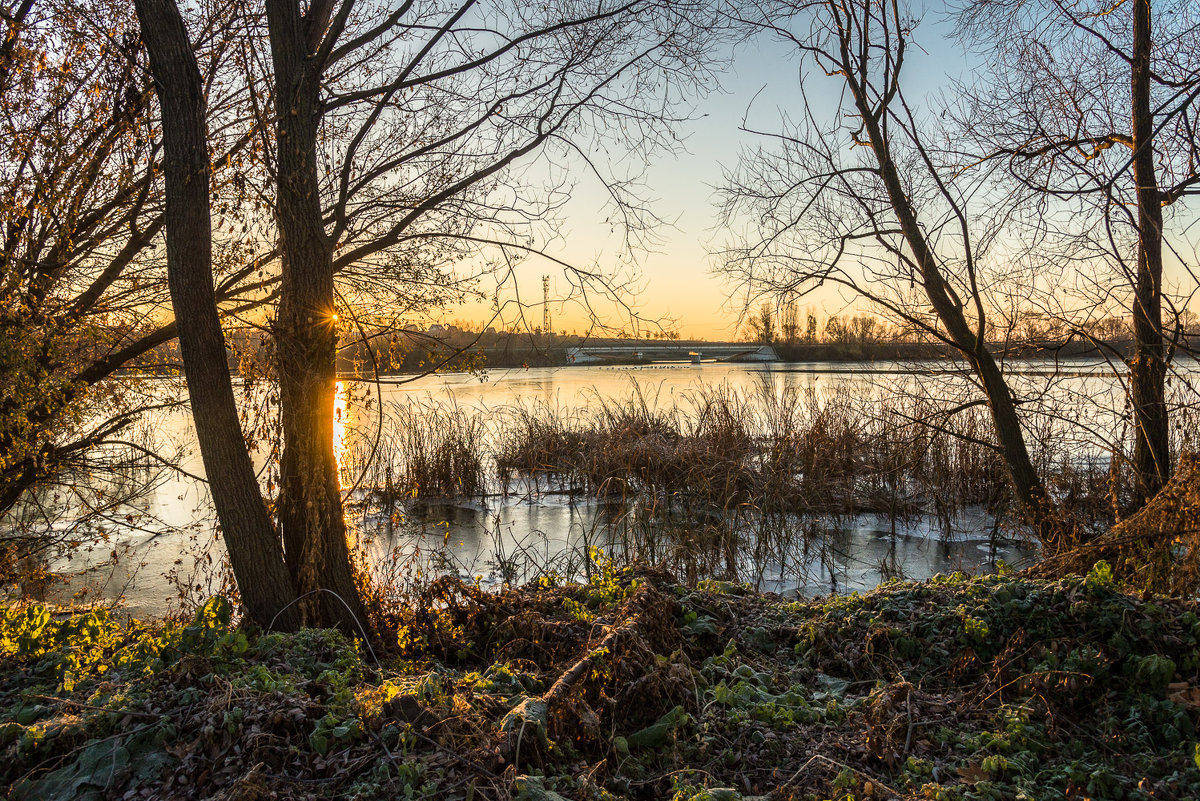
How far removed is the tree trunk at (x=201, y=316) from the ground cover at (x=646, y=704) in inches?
18.3

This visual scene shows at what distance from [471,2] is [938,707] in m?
4.43

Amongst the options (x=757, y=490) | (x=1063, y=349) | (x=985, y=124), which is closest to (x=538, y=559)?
(x=757, y=490)

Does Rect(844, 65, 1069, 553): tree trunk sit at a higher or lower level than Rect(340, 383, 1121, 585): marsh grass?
higher

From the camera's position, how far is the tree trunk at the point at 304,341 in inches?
152

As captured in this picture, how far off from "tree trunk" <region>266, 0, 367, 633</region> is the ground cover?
53 centimetres

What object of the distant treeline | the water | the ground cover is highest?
the distant treeline

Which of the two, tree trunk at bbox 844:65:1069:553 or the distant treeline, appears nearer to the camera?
the distant treeline

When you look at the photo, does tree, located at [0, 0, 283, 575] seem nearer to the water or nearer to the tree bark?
the water

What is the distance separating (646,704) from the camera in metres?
2.96

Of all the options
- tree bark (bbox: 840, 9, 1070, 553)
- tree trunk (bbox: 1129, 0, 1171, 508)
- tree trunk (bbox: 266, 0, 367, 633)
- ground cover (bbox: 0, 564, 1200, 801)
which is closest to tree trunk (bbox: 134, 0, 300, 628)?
tree trunk (bbox: 266, 0, 367, 633)

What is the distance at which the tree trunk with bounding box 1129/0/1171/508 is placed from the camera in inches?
253

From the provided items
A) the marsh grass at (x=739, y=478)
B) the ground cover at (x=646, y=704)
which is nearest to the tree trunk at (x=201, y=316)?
the ground cover at (x=646, y=704)

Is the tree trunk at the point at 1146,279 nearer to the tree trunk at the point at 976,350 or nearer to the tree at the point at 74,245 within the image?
the tree trunk at the point at 976,350

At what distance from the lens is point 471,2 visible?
13.9ft
